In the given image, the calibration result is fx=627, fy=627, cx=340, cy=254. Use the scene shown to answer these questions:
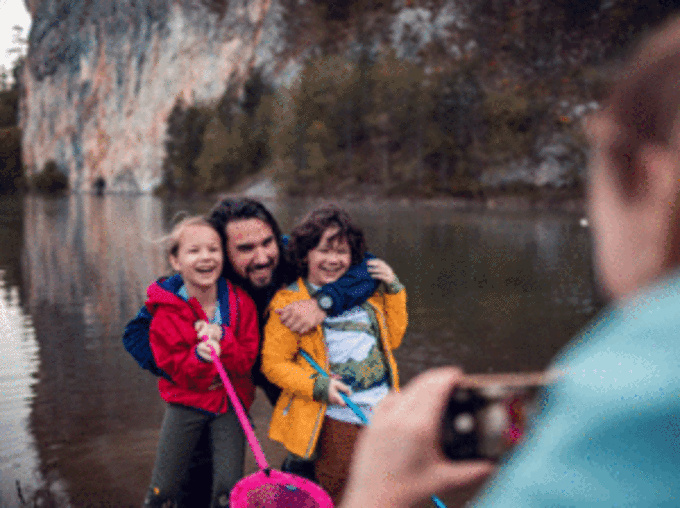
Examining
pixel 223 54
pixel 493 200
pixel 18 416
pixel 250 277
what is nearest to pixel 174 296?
pixel 250 277

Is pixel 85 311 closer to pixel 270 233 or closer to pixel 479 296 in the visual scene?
pixel 479 296

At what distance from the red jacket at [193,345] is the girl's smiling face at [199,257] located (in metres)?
0.10

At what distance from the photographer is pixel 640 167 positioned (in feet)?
1.79

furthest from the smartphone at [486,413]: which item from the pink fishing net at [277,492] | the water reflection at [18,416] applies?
the water reflection at [18,416]

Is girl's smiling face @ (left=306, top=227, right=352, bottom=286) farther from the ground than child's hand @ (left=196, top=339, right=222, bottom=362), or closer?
farther from the ground

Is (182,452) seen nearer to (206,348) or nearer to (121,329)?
(206,348)

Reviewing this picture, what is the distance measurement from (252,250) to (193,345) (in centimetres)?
55

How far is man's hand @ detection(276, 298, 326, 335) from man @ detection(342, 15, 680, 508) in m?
2.05

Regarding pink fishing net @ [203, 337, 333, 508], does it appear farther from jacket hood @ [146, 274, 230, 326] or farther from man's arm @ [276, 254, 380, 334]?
jacket hood @ [146, 274, 230, 326]

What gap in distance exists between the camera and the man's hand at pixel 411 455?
658mm

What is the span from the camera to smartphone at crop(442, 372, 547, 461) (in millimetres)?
651

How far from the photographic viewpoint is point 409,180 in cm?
3619

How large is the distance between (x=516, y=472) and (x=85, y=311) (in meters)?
9.56

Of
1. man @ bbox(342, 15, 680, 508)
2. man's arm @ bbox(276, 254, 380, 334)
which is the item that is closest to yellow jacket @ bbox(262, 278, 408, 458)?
man's arm @ bbox(276, 254, 380, 334)
